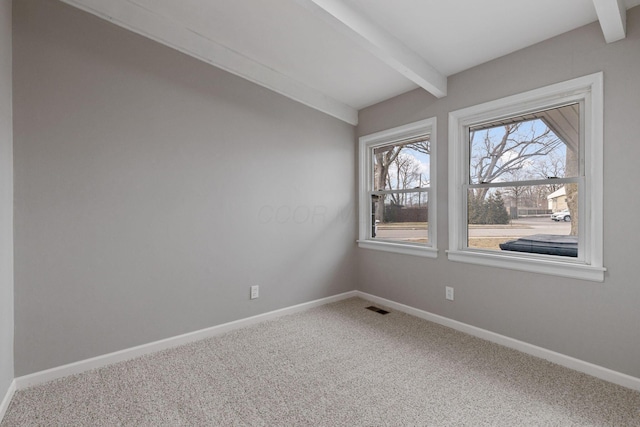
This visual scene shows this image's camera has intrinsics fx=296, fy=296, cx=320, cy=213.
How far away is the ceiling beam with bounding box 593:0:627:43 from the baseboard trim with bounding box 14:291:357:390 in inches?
131

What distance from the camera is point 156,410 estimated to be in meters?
1.72

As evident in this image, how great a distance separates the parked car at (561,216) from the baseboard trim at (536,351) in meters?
1.01

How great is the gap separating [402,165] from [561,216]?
1.63 m

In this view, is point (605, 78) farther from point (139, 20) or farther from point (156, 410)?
point (156, 410)

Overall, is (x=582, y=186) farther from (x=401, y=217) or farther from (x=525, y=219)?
(x=401, y=217)

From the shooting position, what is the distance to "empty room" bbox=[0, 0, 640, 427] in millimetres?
1868

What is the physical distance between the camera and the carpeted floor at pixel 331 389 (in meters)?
1.66

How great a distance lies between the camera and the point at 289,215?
3.24m

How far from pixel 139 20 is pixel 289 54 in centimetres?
119

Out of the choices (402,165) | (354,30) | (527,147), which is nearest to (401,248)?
(402,165)

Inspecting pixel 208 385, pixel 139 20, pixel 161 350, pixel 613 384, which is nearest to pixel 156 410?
pixel 208 385

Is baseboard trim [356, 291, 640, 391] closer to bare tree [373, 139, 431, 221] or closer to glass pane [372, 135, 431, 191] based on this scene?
bare tree [373, 139, 431, 221]

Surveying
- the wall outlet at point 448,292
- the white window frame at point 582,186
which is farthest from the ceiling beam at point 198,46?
the wall outlet at point 448,292

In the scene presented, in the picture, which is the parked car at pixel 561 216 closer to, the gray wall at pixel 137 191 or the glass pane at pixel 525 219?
the glass pane at pixel 525 219
